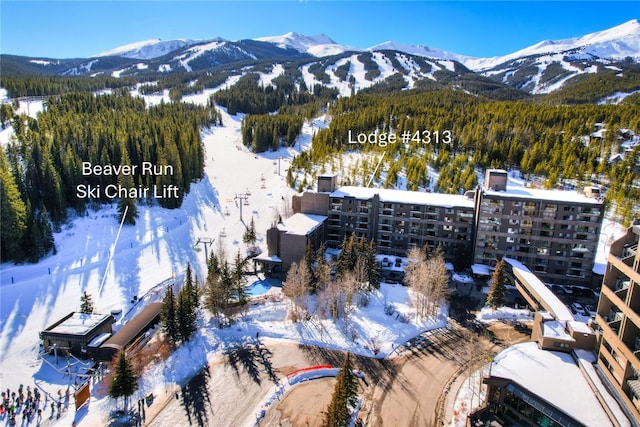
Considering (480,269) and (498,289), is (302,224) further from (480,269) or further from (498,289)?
(498,289)

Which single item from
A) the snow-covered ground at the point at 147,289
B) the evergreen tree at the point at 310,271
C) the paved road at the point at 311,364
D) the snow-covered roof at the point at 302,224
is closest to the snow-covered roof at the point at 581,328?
the paved road at the point at 311,364

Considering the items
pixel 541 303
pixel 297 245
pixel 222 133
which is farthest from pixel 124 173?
pixel 222 133

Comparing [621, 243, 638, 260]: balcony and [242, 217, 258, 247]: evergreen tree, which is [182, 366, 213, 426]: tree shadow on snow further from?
[621, 243, 638, 260]: balcony

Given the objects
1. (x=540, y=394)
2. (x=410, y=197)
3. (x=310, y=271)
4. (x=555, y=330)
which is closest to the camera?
(x=540, y=394)

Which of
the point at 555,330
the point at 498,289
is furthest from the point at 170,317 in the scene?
the point at 498,289

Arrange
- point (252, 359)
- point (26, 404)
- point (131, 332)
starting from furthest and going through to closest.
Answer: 1. point (131, 332)
2. point (252, 359)
3. point (26, 404)

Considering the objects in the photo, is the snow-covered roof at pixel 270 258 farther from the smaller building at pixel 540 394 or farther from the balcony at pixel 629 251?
the balcony at pixel 629 251

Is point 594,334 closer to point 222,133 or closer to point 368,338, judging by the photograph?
point 368,338
